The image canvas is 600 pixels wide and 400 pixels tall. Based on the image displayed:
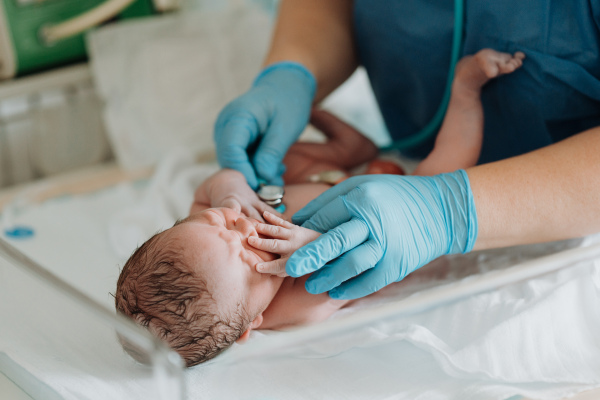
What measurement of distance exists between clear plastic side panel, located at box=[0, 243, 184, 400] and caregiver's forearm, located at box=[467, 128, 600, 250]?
61 cm

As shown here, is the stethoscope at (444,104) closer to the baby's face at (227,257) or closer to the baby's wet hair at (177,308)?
the baby's face at (227,257)

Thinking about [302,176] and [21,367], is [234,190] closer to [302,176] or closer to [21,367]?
[302,176]

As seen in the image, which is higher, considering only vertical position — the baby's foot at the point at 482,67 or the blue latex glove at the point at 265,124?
the baby's foot at the point at 482,67

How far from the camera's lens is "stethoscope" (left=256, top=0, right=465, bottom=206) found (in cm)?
123

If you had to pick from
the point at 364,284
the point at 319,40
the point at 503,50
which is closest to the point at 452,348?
the point at 364,284

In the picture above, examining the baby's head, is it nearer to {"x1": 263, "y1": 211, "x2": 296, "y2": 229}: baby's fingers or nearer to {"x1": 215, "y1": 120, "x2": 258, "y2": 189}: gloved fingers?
{"x1": 263, "y1": 211, "x2": 296, "y2": 229}: baby's fingers

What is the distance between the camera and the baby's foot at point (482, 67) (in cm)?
120

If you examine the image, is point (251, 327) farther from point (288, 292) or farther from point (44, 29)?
point (44, 29)

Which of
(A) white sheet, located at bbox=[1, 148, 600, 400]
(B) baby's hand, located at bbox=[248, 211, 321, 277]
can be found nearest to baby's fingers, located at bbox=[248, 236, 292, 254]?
(B) baby's hand, located at bbox=[248, 211, 321, 277]

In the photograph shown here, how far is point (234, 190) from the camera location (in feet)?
4.05

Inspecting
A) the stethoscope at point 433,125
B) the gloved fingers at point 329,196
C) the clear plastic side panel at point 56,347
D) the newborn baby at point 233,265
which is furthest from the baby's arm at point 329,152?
the clear plastic side panel at point 56,347

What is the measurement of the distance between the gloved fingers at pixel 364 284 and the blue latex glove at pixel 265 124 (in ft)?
1.10

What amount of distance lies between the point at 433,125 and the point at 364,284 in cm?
59

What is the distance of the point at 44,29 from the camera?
1.86 m
